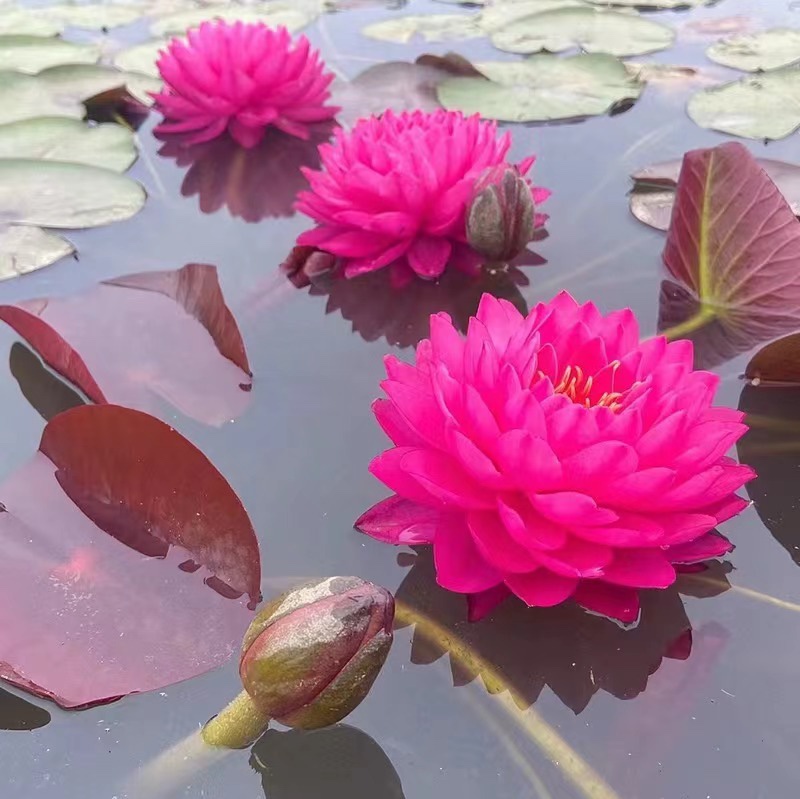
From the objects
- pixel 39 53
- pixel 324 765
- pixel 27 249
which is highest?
pixel 39 53

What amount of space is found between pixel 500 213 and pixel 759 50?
4.63ft

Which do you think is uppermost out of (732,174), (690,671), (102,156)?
(732,174)

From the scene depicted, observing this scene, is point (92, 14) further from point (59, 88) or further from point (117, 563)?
point (117, 563)

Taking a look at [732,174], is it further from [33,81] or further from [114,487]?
[33,81]

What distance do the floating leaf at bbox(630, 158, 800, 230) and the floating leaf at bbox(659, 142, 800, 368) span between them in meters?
0.20

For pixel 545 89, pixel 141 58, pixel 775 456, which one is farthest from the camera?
pixel 141 58

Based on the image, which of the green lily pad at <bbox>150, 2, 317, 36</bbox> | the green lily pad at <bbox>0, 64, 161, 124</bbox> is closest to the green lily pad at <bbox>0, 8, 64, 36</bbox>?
the green lily pad at <bbox>150, 2, 317, 36</bbox>

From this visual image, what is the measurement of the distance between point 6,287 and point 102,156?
0.50 meters

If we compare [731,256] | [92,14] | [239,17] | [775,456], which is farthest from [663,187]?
[92,14]

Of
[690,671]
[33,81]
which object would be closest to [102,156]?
[33,81]

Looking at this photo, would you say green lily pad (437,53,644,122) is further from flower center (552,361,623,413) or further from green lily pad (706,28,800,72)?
flower center (552,361,623,413)

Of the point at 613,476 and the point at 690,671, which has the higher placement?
the point at 613,476

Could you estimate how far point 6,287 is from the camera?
1.40 m

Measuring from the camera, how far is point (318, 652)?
65 centimetres
